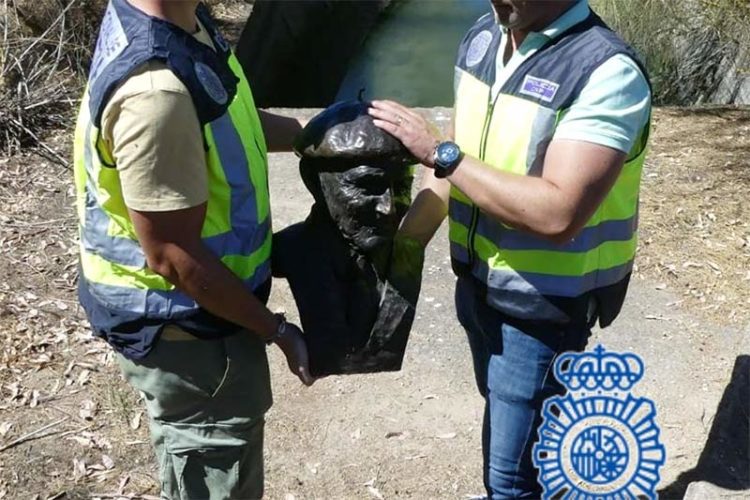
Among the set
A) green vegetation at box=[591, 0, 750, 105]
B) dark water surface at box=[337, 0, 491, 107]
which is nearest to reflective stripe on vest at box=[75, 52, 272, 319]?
green vegetation at box=[591, 0, 750, 105]

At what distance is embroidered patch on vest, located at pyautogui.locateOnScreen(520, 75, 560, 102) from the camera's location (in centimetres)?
229

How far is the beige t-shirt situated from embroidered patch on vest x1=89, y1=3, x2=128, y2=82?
102 millimetres

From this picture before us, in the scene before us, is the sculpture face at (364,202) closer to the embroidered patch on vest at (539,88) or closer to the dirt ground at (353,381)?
the embroidered patch on vest at (539,88)

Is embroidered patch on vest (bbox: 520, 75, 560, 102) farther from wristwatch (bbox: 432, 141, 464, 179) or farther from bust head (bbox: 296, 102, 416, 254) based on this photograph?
bust head (bbox: 296, 102, 416, 254)

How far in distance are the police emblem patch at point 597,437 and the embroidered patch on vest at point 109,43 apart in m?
1.43

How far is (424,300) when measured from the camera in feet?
15.7

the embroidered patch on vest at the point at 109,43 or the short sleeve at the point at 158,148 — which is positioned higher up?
the embroidered patch on vest at the point at 109,43

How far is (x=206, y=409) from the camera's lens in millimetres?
2506

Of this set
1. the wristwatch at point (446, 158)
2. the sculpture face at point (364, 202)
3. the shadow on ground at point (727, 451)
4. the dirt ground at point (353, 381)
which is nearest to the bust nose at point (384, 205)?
the sculpture face at point (364, 202)

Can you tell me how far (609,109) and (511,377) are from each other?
86cm

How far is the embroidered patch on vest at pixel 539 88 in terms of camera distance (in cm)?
229

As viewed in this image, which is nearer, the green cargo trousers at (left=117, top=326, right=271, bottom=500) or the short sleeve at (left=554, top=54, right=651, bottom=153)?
the short sleeve at (left=554, top=54, right=651, bottom=153)

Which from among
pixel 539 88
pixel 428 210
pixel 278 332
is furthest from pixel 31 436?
pixel 539 88

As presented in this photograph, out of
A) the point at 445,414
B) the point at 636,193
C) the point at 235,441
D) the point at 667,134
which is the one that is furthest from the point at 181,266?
the point at 667,134
